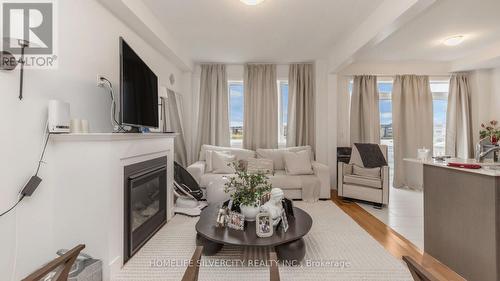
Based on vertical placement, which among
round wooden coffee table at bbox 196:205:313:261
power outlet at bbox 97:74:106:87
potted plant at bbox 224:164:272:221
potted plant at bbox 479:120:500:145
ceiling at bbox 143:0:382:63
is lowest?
round wooden coffee table at bbox 196:205:313:261

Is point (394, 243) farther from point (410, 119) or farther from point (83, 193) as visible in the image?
point (410, 119)

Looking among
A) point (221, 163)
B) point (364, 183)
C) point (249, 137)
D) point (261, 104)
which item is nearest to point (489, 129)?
point (364, 183)

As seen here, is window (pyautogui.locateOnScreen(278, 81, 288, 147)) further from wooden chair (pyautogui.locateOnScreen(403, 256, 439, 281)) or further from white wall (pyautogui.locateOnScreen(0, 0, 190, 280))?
wooden chair (pyautogui.locateOnScreen(403, 256, 439, 281))

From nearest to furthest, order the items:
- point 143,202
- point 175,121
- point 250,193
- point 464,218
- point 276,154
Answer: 1. point 464,218
2. point 250,193
3. point 143,202
4. point 175,121
5. point 276,154

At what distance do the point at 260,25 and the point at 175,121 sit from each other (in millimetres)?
2137

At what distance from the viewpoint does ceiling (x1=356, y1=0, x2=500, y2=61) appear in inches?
107

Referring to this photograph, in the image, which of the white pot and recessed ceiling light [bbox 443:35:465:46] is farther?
recessed ceiling light [bbox 443:35:465:46]

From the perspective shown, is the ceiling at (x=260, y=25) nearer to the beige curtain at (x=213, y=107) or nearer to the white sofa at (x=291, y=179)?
the beige curtain at (x=213, y=107)

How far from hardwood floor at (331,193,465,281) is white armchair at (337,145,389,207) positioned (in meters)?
0.24

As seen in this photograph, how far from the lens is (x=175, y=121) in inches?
163

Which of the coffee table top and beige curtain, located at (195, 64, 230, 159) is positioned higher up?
beige curtain, located at (195, 64, 230, 159)

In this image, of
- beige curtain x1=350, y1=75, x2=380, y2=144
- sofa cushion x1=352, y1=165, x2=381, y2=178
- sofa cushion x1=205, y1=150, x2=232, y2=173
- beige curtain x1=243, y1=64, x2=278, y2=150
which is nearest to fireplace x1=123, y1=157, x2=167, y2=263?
sofa cushion x1=205, y1=150, x2=232, y2=173

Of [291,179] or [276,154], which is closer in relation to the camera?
[291,179]

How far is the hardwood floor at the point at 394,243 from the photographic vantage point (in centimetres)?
189
